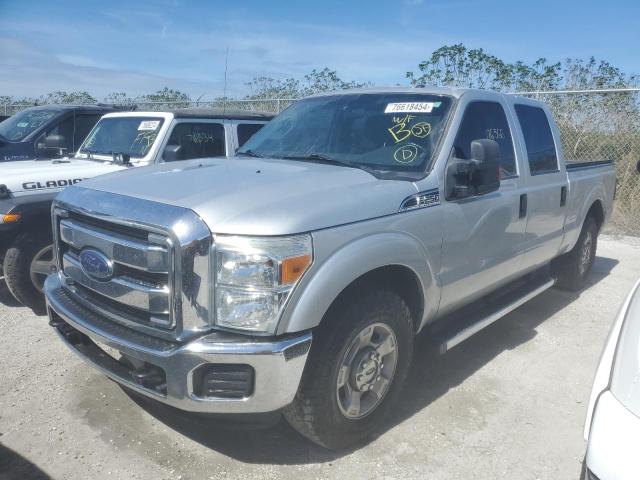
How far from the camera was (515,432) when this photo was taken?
10.4ft

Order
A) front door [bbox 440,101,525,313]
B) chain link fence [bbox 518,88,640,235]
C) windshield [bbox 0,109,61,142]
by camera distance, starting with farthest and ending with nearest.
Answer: chain link fence [bbox 518,88,640,235] < windshield [bbox 0,109,61,142] < front door [bbox 440,101,525,313]

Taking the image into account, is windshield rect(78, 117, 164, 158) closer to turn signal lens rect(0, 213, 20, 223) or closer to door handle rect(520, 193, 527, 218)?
turn signal lens rect(0, 213, 20, 223)

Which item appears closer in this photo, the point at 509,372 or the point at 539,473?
the point at 539,473

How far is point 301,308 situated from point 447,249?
1258 mm

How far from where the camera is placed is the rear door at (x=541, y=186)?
13.7 feet

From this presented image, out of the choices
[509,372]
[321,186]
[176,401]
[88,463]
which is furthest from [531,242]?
[88,463]

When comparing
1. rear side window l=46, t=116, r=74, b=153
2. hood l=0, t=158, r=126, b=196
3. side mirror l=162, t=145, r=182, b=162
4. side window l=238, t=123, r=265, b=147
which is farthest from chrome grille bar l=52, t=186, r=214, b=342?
rear side window l=46, t=116, r=74, b=153

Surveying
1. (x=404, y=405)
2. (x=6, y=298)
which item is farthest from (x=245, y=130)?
(x=404, y=405)

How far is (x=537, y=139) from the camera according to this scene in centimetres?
447

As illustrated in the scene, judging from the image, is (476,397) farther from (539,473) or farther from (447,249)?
(447,249)

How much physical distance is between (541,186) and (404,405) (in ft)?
7.01

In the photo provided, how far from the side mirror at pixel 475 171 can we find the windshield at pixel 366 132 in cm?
19

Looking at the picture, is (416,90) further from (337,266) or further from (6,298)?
(6,298)

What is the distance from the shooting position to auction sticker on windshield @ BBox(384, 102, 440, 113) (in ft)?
11.5
